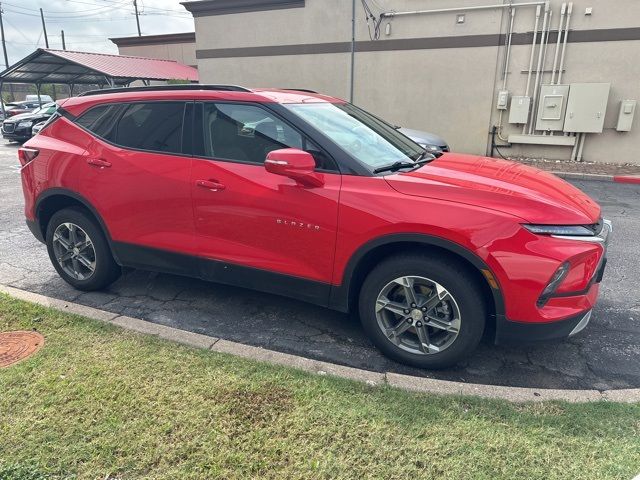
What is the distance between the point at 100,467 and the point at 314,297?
5.34 feet

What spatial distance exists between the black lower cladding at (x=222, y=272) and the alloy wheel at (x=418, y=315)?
17.5 inches

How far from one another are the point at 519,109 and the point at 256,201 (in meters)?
10.2

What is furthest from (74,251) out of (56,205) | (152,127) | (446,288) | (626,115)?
(626,115)

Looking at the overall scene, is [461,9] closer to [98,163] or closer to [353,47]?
[353,47]

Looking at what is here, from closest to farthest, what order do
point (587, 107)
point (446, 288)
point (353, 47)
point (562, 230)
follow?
point (562, 230)
point (446, 288)
point (587, 107)
point (353, 47)

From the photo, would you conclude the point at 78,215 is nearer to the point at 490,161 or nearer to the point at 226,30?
the point at 490,161

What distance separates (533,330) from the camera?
2.70 metres

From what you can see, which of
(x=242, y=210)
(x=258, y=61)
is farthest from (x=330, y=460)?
(x=258, y=61)

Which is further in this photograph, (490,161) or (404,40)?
(404,40)

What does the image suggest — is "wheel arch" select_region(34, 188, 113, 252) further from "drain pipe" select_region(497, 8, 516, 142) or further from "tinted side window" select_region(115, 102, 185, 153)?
"drain pipe" select_region(497, 8, 516, 142)

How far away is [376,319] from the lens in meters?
3.04

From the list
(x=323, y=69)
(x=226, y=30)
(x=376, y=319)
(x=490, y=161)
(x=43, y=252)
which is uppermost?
(x=226, y=30)

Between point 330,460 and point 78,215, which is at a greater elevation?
point 78,215

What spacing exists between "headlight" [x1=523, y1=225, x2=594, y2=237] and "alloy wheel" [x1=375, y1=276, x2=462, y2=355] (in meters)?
0.61
